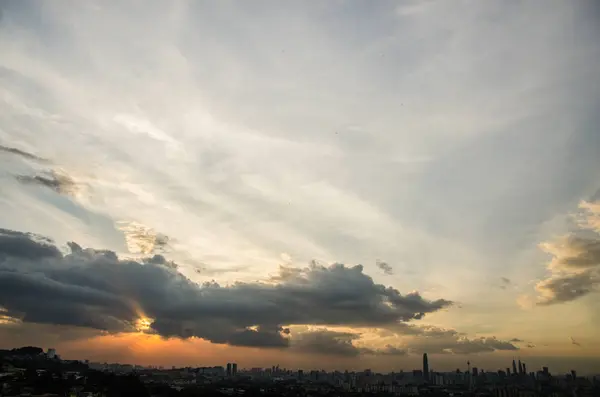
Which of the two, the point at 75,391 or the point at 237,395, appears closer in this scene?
the point at 75,391

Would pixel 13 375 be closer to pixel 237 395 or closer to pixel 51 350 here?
pixel 237 395

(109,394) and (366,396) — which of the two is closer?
(109,394)

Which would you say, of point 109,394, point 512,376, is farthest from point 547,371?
point 109,394

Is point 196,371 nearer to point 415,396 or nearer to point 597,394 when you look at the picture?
point 415,396

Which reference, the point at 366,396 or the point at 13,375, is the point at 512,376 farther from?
the point at 13,375

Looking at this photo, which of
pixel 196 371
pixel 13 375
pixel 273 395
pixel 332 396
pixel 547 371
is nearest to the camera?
pixel 13 375

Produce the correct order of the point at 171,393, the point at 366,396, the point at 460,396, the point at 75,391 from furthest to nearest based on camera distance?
the point at 460,396
the point at 366,396
the point at 171,393
the point at 75,391

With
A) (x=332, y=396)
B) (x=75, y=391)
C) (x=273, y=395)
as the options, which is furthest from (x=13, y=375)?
(x=332, y=396)

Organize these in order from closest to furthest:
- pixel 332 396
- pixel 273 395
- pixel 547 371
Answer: pixel 273 395 < pixel 332 396 < pixel 547 371

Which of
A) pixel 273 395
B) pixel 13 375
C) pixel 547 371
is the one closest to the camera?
pixel 13 375
